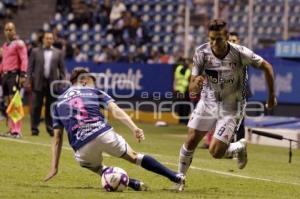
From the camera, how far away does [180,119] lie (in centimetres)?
2738

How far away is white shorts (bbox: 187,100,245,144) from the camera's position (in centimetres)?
1199

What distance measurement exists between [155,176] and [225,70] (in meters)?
2.61

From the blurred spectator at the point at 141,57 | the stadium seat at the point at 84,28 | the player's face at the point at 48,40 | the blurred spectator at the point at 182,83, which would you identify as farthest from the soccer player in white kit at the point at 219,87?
the stadium seat at the point at 84,28

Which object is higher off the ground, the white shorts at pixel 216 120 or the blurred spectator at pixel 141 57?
the white shorts at pixel 216 120

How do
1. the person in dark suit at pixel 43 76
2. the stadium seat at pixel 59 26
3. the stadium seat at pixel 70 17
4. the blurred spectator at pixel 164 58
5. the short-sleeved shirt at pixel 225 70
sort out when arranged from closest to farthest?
the short-sleeved shirt at pixel 225 70, the person in dark suit at pixel 43 76, the blurred spectator at pixel 164 58, the stadium seat at pixel 59 26, the stadium seat at pixel 70 17

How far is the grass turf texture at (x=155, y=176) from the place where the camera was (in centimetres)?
1154

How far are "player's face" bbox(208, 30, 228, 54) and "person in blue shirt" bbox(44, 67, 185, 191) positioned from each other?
1342 mm

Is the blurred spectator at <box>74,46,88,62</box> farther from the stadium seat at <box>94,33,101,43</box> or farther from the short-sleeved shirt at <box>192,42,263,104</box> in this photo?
Result: the short-sleeved shirt at <box>192,42,263,104</box>

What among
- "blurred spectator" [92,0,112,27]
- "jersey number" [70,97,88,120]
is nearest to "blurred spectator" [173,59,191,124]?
"blurred spectator" [92,0,112,27]

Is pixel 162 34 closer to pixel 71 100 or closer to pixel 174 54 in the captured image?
pixel 174 54

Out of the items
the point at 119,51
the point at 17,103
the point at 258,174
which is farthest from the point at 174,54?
the point at 258,174

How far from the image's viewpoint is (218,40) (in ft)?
37.8

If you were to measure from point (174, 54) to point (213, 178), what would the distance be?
16.5 meters

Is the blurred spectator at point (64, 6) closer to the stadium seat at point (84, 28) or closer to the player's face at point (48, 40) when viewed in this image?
the stadium seat at point (84, 28)
